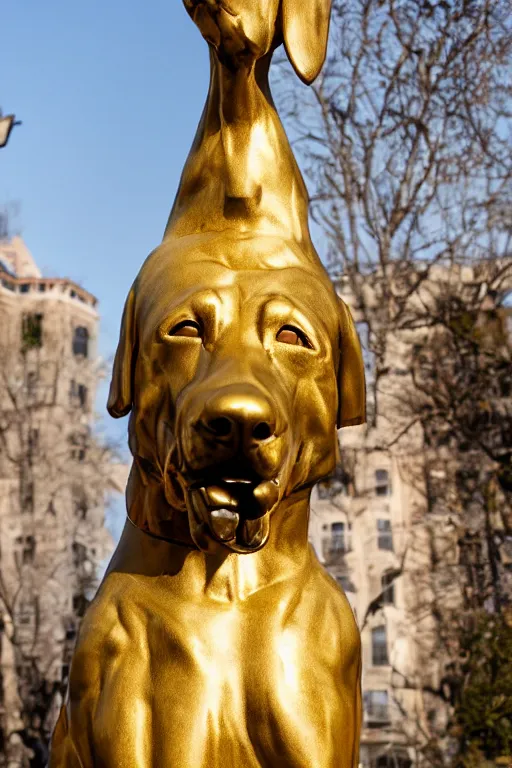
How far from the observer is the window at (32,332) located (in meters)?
15.3

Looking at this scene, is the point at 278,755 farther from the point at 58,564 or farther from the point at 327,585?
the point at 58,564

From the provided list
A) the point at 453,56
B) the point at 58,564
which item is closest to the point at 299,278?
the point at 453,56

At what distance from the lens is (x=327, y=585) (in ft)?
6.13

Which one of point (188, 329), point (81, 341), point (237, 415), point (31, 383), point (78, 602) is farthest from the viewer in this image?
point (81, 341)

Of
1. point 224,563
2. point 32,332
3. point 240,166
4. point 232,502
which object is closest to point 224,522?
point 232,502

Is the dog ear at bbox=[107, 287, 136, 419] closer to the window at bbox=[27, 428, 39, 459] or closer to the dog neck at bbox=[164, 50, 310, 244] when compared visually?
the dog neck at bbox=[164, 50, 310, 244]

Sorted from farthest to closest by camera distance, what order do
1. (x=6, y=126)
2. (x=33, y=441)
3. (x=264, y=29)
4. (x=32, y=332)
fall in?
(x=32, y=332)
(x=33, y=441)
(x=6, y=126)
(x=264, y=29)

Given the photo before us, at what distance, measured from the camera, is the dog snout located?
1454 mm

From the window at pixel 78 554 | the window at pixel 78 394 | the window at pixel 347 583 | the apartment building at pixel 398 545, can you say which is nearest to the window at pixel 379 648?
the apartment building at pixel 398 545

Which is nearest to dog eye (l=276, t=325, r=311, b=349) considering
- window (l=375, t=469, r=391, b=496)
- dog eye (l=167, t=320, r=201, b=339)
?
dog eye (l=167, t=320, r=201, b=339)

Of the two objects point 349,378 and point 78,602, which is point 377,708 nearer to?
point 78,602

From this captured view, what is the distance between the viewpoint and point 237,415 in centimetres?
145

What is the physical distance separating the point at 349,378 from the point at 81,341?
14059 mm

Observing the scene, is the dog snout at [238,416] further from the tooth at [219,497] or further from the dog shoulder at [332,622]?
the dog shoulder at [332,622]
